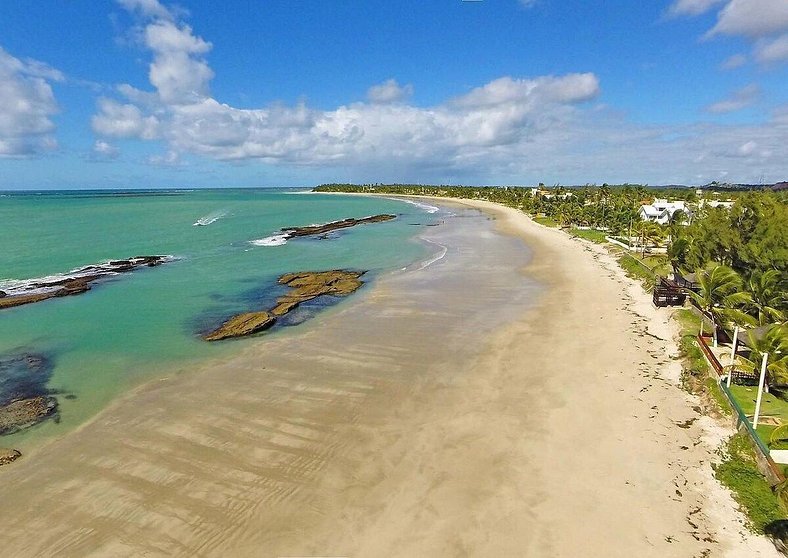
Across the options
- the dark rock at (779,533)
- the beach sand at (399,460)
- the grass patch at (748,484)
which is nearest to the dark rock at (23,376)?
the beach sand at (399,460)

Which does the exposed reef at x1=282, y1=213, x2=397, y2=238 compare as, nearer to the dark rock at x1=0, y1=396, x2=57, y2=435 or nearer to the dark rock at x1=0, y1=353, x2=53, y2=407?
the dark rock at x1=0, y1=353, x2=53, y2=407

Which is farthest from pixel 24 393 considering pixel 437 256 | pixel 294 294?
pixel 437 256

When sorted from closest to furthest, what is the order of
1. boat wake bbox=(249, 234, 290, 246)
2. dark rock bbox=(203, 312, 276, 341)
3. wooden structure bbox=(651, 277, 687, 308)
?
dark rock bbox=(203, 312, 276, 341), wooden structure bbox=(651, 277, 687, 308), boat wake bbox=(249, 234, 290, 246)

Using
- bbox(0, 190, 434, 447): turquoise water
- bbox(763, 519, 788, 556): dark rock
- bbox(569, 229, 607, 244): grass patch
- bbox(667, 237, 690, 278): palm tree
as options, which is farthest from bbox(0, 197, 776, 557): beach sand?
bbox(569, 229, 607, 244): grass patch

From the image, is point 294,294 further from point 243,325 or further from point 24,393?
point 24,393

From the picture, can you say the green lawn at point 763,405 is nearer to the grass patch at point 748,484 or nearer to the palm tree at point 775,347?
the grass patch at point 748,484
